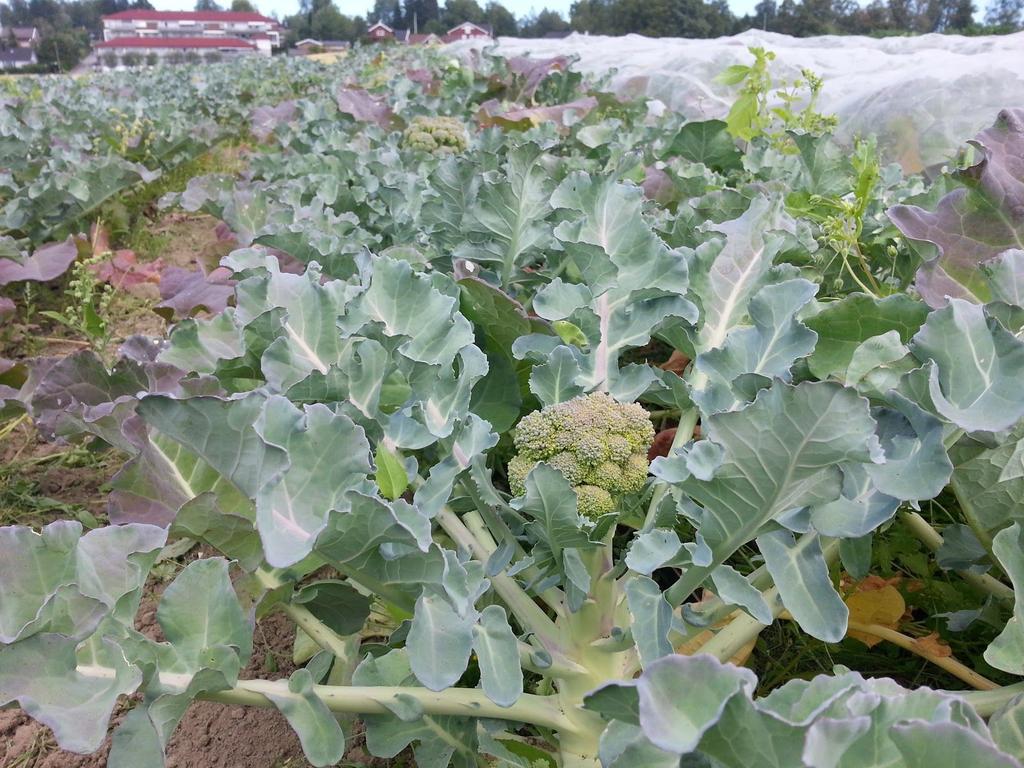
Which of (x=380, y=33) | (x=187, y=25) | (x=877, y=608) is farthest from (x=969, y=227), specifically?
(x=187, y=25)

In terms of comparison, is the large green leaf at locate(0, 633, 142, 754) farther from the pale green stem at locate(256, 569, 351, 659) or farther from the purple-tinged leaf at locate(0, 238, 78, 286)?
the purple-tinged leaf at locate(0, 238, 78, 286)

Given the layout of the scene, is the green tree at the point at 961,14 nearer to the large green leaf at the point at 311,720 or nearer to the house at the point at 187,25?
the large green leaf at the point at 311,720

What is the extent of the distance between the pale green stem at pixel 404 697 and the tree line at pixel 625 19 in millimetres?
36352

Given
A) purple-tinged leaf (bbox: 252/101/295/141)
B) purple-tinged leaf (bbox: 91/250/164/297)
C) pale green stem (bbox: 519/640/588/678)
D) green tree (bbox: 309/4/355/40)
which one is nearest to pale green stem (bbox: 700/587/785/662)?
pale green stem (bbox: 519/640/588/678)

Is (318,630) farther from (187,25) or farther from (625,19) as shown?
(187,25)

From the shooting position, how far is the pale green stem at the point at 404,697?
3.22ft


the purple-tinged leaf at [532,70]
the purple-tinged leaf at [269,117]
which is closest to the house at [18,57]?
the purple-tinged leaf at [269,117]

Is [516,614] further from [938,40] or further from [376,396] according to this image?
[938,40]

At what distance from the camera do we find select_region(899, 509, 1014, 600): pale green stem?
1232 mm

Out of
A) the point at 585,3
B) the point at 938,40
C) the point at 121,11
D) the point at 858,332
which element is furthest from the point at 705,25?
the point at 121,11

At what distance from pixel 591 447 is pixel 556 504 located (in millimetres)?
123

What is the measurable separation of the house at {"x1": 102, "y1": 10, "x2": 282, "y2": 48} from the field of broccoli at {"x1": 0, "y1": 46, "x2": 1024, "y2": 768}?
7891 centimetres

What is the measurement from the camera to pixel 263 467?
887 millimetres

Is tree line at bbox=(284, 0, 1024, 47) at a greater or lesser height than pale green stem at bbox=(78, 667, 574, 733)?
greater
